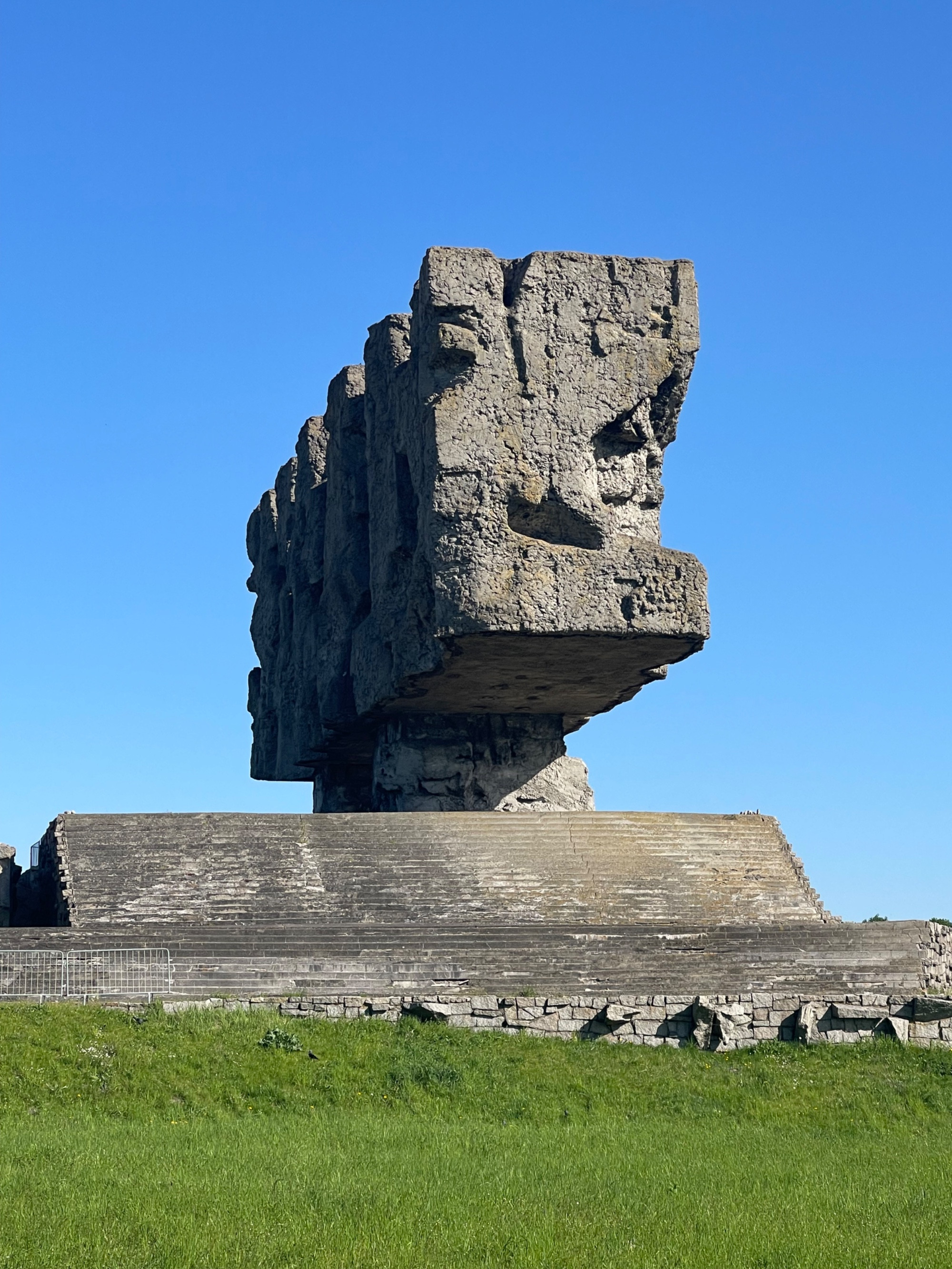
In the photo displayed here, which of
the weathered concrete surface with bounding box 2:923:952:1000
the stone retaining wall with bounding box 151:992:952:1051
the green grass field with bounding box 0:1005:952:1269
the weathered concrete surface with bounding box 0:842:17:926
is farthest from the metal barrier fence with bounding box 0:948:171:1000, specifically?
the weathered concrete surface with bounding box 0:842:17:926

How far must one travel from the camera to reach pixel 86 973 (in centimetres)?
1895

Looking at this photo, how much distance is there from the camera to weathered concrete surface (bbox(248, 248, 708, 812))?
24.6m

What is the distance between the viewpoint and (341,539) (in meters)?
31.1

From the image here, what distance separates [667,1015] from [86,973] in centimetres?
665

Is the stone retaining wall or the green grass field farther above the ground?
the stone retaining wall

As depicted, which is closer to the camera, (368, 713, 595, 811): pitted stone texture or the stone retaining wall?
the stone retaining wall

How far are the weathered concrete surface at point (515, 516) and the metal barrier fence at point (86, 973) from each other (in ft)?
23.8

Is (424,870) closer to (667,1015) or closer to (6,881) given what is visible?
(667,1015)

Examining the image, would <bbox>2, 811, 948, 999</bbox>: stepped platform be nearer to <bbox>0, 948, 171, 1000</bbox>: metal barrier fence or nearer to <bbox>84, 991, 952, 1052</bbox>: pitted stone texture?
<bbox>0, 948, 171, 1000</bbox>: metal barrier fence

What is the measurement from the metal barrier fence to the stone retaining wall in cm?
52

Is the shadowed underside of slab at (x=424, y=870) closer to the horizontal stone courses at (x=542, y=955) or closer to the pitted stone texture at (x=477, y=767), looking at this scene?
the horizontal stone courses at (x=542, y=955)

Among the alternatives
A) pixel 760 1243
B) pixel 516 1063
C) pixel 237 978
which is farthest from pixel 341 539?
pixel 760 1243

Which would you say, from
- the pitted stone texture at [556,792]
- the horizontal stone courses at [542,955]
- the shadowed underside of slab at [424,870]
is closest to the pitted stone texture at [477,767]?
the pitted stone texture at [556,792]

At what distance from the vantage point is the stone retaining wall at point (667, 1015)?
19.0 meters
